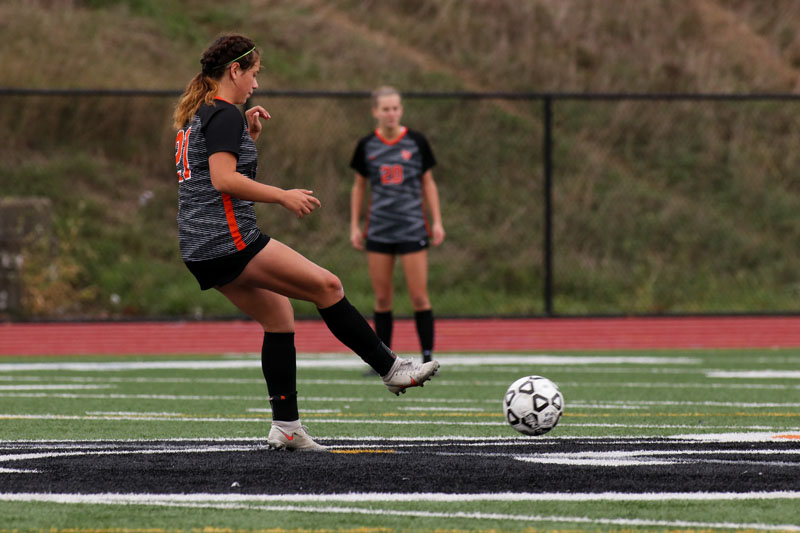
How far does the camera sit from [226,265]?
5.77 metres

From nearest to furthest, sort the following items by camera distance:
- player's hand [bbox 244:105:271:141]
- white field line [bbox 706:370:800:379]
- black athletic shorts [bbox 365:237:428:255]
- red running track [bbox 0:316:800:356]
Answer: player's hand [bbox 244:105:271:141], white field line [bbox 706:370:800:379], black athletic shorts [bbox 365:237:428:255], red running track [bbox 0:316:800:356]

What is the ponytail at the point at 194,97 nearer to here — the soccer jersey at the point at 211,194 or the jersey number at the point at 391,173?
the soccer jersey at the point at 211,194

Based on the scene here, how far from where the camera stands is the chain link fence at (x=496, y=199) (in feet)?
63.4

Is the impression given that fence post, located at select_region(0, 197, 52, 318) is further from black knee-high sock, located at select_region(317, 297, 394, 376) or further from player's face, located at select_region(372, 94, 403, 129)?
black knee-high sock, located at select_region(317, 297, 394, 376)

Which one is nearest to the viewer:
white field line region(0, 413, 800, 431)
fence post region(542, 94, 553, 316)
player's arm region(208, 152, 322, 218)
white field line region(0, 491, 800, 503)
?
white field line region(0, 491, 800, 503)

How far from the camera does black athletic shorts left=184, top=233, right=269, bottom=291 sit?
5.74 meters

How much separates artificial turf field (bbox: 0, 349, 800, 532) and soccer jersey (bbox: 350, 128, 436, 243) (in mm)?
1277

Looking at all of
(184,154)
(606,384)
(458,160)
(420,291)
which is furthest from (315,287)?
(458,160)

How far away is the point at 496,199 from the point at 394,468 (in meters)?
16.3

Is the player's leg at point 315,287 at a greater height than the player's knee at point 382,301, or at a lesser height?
greater

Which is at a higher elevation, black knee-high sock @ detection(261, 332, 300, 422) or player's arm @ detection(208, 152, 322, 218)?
player's arm @ detection(208, 152, 322, 218)

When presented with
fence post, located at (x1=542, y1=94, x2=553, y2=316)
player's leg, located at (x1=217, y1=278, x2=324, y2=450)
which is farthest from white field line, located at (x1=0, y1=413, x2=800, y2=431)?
fence post, located at (x1=542, y1=94, x2=553, y2=316)

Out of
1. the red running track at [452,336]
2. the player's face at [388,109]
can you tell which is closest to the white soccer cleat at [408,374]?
the player's face at [388,109]

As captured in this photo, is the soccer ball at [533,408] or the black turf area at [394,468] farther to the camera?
the soccer ball at [533,408]
